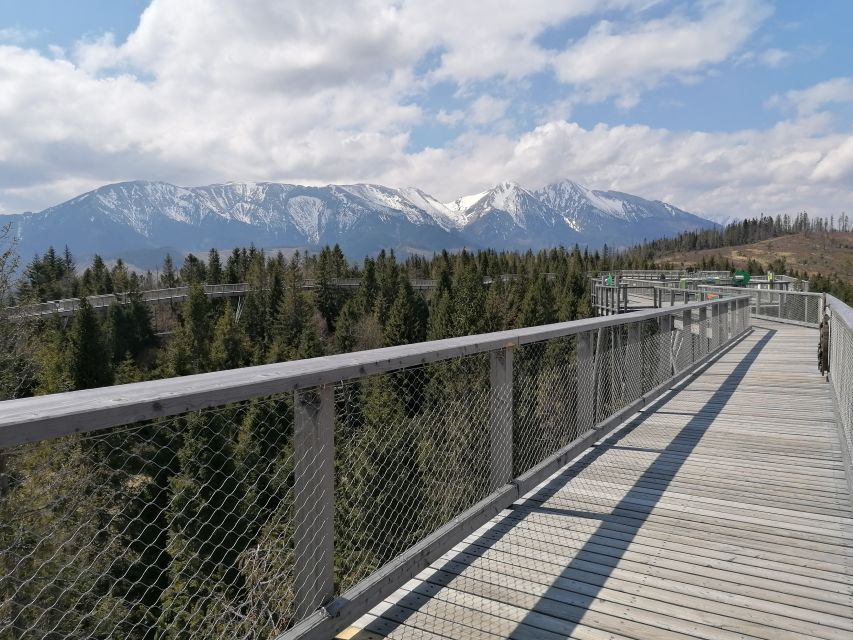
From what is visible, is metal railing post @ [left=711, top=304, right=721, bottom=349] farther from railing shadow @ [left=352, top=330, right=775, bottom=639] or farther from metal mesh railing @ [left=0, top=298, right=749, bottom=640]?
railing shadow @ [left=352, top=330, right=775, bottom=639]

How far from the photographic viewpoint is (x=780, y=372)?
11.6 metres

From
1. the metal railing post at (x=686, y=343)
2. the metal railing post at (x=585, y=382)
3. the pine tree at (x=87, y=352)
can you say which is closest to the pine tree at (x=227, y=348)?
the pine tree at (x=87, y=352)

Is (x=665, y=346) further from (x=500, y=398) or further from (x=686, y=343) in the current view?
(x=500, y=398)

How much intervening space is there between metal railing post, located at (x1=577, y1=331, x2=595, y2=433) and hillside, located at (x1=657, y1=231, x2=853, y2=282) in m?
142

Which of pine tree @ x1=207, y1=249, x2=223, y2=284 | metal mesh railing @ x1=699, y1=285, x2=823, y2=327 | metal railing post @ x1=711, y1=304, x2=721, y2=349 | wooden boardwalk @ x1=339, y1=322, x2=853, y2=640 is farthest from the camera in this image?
pine tree @ x1=207, y1=249, x2=223, y2=284

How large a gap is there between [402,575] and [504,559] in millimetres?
805

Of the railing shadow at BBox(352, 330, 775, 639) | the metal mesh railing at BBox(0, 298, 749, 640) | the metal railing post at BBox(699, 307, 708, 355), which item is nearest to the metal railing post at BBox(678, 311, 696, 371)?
the metal railing post at BBox(699, 307, 708, 355)

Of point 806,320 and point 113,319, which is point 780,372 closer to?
point 806,320

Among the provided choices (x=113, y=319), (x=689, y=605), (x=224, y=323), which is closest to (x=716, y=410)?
(x=689, y=605)

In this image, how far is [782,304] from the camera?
2431 cm

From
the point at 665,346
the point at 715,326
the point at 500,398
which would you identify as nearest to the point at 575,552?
the point at 500,398

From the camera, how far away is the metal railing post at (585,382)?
5.70 m

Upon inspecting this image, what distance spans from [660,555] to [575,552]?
557 mm

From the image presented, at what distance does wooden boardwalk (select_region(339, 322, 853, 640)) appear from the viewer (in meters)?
3.04
